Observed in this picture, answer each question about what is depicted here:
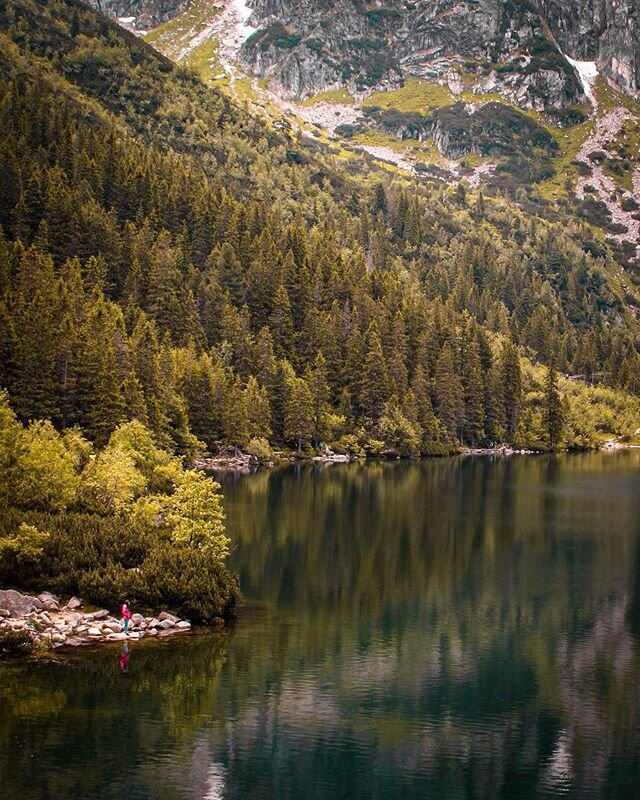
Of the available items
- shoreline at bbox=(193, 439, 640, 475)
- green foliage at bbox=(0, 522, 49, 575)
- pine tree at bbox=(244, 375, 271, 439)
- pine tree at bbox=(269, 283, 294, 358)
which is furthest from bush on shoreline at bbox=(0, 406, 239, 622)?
pine tree at bbox=(269, 283, 294, 358)

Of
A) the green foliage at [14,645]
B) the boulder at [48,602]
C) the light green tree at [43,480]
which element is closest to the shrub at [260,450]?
the light green tree at [43,480]

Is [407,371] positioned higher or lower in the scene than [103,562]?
higher

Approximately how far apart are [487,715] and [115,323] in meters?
104

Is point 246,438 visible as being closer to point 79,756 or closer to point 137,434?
point 137,434

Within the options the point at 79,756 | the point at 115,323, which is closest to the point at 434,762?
the point at 79,756

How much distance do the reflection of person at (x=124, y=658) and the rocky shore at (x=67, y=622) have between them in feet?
3.47

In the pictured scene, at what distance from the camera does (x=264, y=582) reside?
7044 centimetres

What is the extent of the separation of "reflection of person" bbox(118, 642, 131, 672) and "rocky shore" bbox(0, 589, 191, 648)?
1057 millimetres

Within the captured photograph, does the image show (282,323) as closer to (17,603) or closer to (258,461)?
(258,461)

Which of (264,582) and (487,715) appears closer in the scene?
(487,715)

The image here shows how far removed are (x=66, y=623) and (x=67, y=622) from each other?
19 centimetres

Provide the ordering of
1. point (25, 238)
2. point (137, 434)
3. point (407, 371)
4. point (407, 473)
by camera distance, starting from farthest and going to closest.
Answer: point (407, 371) < point (25, 238) < point (407, 473) < point (137, 434)

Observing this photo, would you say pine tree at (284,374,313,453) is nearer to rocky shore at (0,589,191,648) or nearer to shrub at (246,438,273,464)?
shrub at (246,438,273,464)

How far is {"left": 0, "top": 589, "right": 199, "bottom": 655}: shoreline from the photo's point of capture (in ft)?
169
